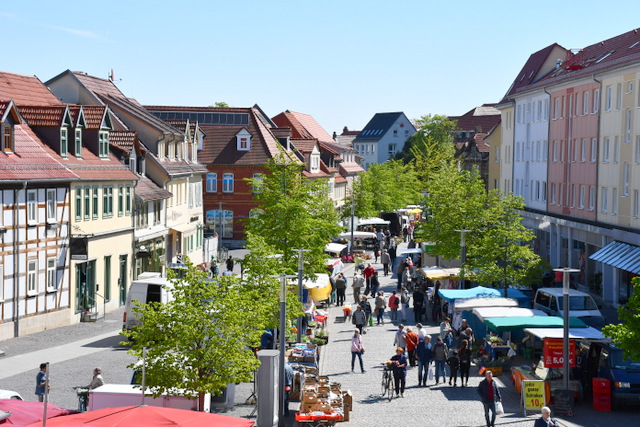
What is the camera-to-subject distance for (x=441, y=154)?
130 meters

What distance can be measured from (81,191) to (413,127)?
146m

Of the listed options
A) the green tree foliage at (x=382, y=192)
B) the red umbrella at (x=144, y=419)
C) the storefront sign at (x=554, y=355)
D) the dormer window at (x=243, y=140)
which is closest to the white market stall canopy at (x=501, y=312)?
the storefront sign at (x=554, y=355)

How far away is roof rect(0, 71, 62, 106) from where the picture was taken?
141 ft

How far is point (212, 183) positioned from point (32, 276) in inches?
1656

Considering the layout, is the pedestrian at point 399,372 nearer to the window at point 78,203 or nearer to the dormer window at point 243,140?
the window at point 78,203

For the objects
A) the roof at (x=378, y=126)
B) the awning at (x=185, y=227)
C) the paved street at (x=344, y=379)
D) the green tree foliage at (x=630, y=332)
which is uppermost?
the roof at (x=378, y=126)

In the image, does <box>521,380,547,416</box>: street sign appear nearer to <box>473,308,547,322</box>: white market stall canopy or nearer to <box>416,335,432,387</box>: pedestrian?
<box>416,335,432,387</box>: pedestrian

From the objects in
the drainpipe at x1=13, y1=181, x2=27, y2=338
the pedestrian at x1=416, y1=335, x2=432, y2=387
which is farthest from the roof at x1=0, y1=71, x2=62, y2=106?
the pedestrian at x1=416, y1=335, x2=432, y2=387

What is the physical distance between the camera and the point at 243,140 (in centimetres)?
7994

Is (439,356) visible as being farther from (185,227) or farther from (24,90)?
(185,227)

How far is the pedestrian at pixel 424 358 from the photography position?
93.6ft

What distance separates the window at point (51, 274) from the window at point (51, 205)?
1570mm

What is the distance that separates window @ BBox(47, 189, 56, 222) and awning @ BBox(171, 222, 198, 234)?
58.5 ft

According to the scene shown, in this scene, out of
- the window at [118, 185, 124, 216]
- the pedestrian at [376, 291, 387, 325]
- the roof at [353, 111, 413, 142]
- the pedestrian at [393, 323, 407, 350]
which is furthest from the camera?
the roof at [353, 111, 413, 142]
